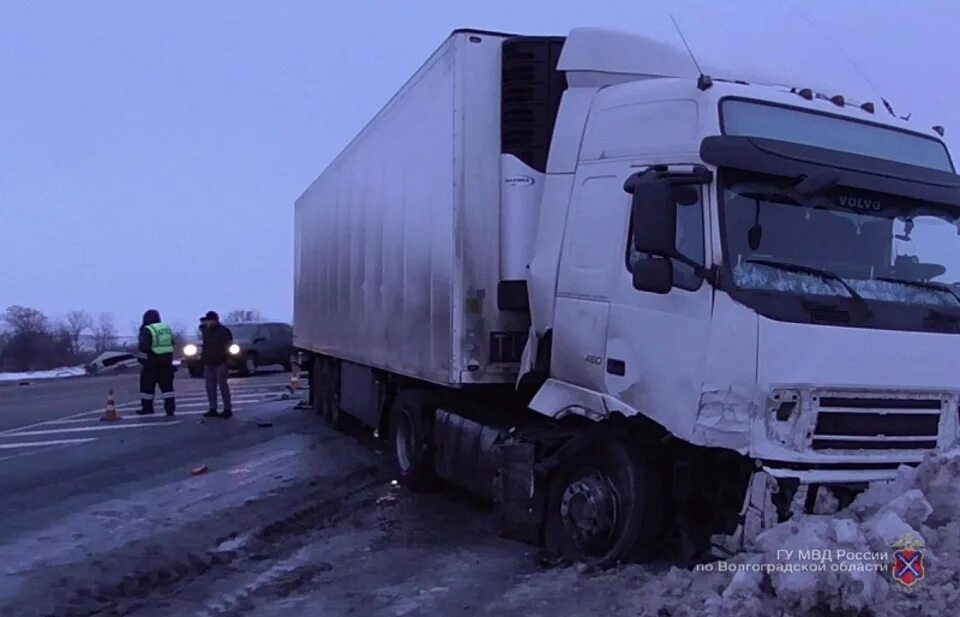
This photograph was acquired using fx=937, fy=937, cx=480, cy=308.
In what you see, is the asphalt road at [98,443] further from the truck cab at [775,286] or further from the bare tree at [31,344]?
A: the bare tree at [31,344]

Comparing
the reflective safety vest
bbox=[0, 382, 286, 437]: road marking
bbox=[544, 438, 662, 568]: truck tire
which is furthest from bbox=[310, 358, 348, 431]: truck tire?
bbox=[544, 438, 662, 568]: truck tire

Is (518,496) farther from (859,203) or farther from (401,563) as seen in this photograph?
(859,203)

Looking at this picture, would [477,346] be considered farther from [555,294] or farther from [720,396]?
[720,396]

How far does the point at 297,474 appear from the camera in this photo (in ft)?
33.8

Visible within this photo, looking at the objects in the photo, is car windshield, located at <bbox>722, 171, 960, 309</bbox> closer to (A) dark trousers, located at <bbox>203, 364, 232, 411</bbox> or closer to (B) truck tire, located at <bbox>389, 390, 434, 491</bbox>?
(B) truck tire, located at <bbox>389, 390, 434, 491</bbox>

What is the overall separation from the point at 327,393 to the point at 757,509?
10460mm

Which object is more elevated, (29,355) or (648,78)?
(648,78)

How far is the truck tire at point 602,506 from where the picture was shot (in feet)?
19.0

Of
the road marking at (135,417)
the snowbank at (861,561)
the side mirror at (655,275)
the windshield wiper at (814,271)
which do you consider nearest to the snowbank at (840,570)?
the snowbank at (861,561)

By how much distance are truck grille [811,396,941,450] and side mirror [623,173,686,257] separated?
4.01 ft

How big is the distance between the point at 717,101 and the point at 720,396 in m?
1.82

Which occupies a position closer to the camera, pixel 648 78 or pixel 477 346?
pixel 648 78

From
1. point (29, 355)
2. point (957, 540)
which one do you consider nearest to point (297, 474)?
point (957, 540)

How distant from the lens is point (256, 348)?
29.1 meters
